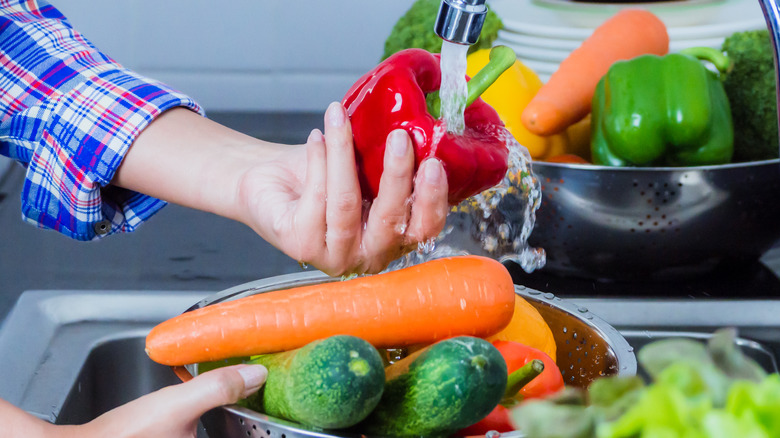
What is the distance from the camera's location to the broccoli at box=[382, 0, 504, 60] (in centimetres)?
122

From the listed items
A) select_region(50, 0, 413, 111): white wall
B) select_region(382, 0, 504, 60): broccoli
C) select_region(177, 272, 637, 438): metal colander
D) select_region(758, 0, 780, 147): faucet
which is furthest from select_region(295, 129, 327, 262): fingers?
select_region(50, 0, 413, 111): white wall

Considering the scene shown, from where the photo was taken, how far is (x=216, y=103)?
206cm

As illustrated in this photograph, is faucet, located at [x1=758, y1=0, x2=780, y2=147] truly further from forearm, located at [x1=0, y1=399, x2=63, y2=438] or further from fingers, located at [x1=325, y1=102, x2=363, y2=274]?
forearm, located at [x1=0, y1=399, x2=63, y2=438]

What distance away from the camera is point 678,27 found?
1.25 meters

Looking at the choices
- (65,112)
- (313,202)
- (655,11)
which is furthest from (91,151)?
(655,11)

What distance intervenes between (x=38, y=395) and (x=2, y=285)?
0.34 meters

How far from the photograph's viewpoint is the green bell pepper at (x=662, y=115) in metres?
0.98

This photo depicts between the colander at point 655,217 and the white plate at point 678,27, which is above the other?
the white plate at point 678,27

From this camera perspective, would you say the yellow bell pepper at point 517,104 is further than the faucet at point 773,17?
Yes

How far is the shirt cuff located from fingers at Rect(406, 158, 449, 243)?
0.35m

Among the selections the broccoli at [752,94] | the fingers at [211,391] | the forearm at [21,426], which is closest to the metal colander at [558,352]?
the fingers at [211,391]

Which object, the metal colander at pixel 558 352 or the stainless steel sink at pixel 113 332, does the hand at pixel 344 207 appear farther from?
the stainless steel sink at pixel 113 332

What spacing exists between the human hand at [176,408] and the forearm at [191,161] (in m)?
0.25

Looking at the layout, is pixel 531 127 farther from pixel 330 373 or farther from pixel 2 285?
pixel 2 285
